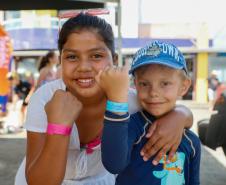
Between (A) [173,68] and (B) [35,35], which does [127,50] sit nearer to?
(B) [35,35]

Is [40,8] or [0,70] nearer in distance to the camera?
[40,8]

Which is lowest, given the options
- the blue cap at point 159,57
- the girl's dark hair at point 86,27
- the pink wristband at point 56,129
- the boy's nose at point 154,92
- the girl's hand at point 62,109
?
the pink wristband at point 56,129

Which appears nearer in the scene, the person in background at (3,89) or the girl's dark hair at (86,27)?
the girl's dark hair at (86,27)

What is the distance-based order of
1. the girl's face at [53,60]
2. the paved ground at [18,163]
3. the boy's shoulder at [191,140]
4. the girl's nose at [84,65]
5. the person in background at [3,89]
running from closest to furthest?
the girl's nose at [84,65], the boy's shoulder at [191,140], the paved ground at [18,163], the girl's face at [53,60], the person in background at [3,89]

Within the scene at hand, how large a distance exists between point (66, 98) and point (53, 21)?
17740 millimetres

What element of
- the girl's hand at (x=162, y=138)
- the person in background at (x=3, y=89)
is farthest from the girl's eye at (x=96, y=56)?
the person in background at (x=3, y=89)

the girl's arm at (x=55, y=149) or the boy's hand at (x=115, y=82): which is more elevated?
the boy's hand at (x=115, y=82)

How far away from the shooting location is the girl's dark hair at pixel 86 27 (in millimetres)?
1462

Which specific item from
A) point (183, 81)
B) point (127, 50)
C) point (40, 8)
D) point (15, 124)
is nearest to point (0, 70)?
point (15, 124)

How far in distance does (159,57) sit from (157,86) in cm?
11

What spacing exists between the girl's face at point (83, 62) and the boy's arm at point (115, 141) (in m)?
0.22

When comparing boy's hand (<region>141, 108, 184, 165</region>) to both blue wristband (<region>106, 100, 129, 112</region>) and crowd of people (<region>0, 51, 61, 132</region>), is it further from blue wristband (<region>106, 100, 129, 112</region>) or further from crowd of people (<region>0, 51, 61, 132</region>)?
crowd of people (<region>0, 51, 61, 132</region>)

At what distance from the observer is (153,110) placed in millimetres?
1480

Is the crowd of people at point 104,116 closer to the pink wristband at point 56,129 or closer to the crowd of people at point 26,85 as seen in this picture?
the pink wristband at point 56,129
